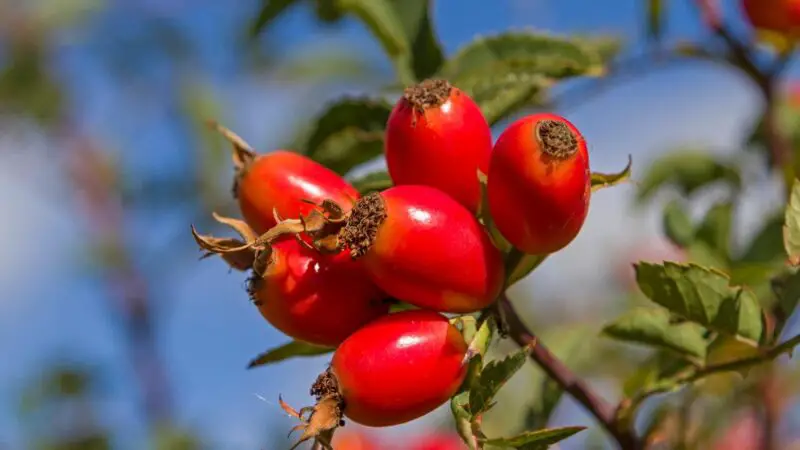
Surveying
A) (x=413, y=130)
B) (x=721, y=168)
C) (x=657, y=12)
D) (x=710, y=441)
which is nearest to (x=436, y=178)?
(x=413, y=130)

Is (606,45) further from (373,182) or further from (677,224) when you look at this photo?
(373,182)

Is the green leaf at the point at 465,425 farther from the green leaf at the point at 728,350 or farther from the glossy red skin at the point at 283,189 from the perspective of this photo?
the green leaf at the point at 728,350

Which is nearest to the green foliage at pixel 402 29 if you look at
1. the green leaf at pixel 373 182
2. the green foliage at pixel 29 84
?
the green leaf at pixel 373 182

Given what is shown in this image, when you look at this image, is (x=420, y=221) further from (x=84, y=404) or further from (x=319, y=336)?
(x=84, y=404)

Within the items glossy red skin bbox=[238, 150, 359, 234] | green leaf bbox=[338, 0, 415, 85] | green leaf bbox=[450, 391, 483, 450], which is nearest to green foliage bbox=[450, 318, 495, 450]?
green leaf bbox=[450, 391, 483, 450]

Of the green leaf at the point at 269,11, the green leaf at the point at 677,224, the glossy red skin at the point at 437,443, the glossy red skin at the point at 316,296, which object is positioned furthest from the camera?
the glossy red skin at the point at 437,443

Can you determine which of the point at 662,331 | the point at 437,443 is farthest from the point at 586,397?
the point at 437,443
